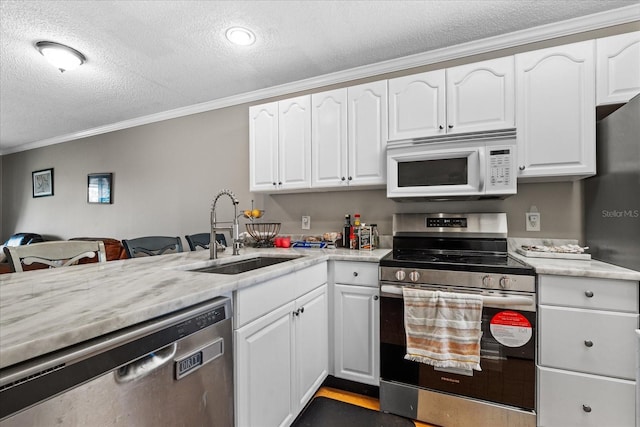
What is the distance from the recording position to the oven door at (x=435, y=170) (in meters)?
1.84

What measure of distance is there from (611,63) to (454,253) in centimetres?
140

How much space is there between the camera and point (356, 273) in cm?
190

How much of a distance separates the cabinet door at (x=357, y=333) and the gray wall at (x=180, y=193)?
29.7 inches

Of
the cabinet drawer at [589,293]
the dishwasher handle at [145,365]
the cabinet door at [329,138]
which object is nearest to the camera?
the dishwasher handle at [145,365]

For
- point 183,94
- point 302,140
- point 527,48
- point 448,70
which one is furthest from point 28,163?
point 527,48

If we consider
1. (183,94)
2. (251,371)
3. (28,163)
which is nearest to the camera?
(251,371)

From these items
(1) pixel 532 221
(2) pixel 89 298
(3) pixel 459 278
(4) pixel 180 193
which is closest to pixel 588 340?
(3) pixel 459 278

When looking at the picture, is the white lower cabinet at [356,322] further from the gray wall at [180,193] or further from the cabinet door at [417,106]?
the cabinet door at [417,106]

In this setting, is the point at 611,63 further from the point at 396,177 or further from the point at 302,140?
the point at 302,140

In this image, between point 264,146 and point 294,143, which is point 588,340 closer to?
point 294,143

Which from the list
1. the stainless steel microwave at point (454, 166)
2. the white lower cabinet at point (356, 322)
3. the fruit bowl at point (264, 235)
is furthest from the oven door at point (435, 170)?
the fruit bowl at point (264, 235)

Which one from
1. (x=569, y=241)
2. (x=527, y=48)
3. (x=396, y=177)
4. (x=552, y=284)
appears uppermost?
(x=527, y=48)

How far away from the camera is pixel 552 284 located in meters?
1.47

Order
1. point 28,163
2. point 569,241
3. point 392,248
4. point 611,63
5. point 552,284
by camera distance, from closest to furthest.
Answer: point 552,284 < point 611,63 < point 569,241 < point 392,248 < point 28,163
